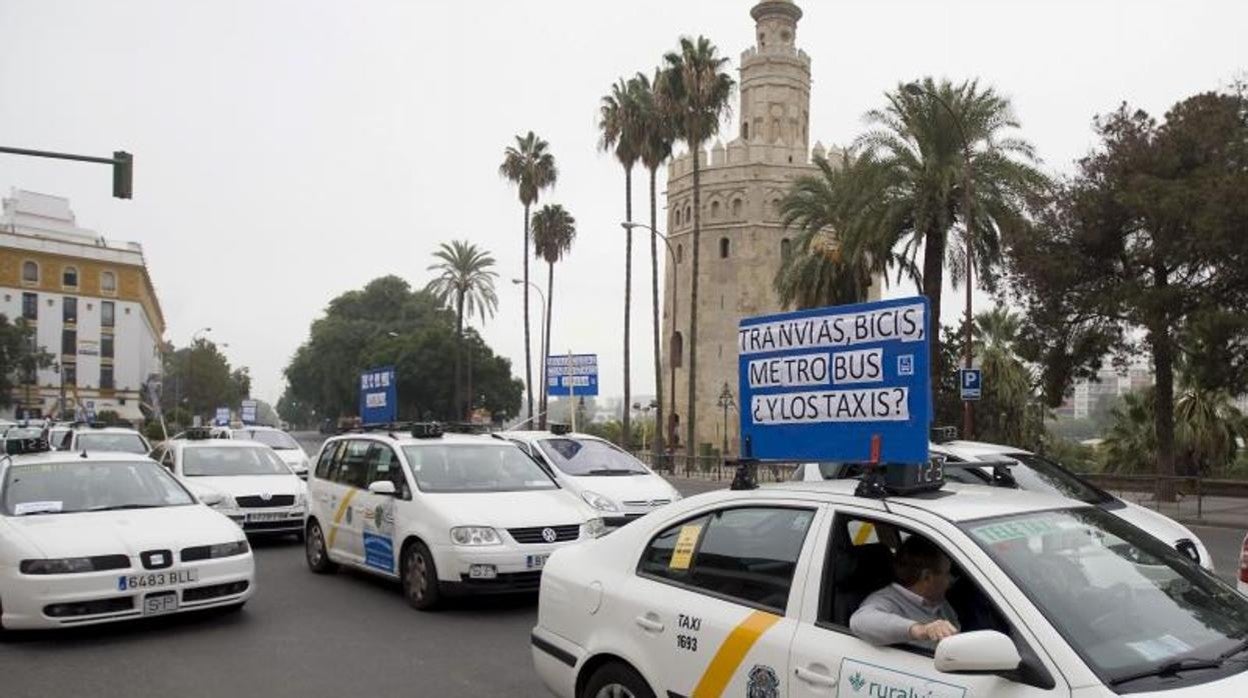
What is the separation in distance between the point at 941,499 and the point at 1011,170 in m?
23.2

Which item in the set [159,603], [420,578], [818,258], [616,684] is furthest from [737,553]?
[818,258]

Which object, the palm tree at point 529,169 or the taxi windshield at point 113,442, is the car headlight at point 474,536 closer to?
the taxi windshield at point 113,442

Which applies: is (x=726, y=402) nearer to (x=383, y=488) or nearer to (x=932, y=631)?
(x=383, y=488)

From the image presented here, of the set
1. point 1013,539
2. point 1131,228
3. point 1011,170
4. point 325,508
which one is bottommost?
point 325,508

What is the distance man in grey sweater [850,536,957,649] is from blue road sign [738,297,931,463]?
466 mm

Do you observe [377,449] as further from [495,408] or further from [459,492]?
[495,408]

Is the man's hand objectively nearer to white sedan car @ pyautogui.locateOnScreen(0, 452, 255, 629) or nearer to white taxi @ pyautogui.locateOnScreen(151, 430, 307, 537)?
white sedan car @ pyautogui.locateOnScreen(0, 452, 255, 629)

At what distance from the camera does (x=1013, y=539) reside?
3520mm

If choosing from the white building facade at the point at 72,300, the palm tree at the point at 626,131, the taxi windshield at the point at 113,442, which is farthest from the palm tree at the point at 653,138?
the white building facade at the point at 72,300

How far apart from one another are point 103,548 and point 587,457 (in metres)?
6.76

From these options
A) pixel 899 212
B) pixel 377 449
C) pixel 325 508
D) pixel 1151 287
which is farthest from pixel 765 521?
pixel 899 212

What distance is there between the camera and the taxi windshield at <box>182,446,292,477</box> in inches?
547

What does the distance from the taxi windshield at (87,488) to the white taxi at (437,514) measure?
1753mm

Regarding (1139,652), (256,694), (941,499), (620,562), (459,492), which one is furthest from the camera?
(459,492)
